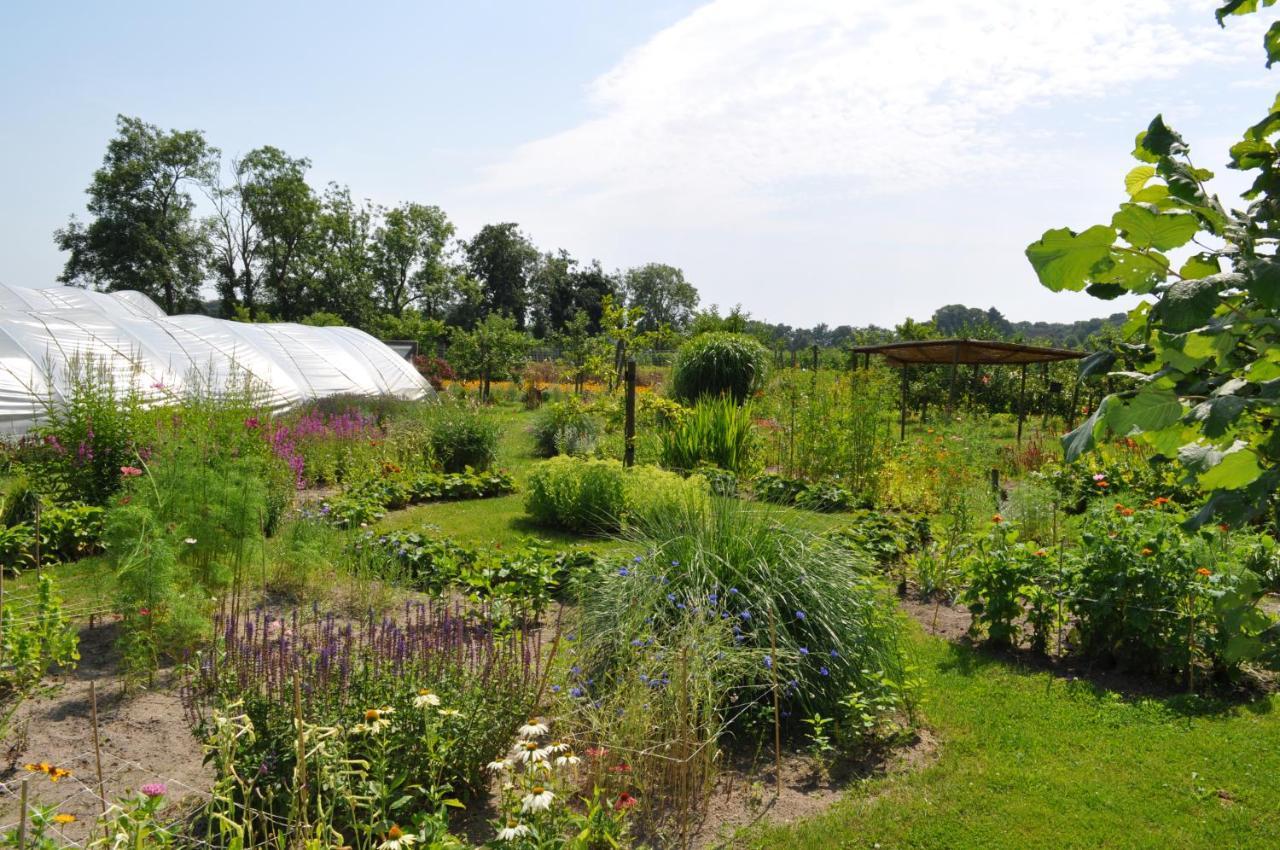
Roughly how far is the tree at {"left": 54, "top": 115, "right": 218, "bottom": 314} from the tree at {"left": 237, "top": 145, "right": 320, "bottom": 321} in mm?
2756

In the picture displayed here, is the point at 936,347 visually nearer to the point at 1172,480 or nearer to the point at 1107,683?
the point at 1172,480

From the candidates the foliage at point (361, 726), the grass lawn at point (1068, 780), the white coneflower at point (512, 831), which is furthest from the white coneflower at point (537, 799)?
the grass lawn at point (1068, 780)

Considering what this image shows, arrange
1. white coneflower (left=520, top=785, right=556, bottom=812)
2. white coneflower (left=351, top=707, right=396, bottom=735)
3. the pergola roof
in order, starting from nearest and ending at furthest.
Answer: white coneflower (left=520, top=785, right=556, bottom=812), white coneflower (left=351, top=707, right=396, bottom=735), the pergola roof

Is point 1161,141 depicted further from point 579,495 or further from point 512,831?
point 579,495

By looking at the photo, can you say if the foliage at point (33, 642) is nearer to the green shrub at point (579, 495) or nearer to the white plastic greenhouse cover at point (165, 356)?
the white plastic greenhouse cover at point (165, 356)

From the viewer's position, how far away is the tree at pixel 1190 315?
98cm

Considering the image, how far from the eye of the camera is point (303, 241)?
4131 centimetres

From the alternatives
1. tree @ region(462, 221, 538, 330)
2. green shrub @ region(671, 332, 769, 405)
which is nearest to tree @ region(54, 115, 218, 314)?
tree @ region(462, 221, 538, 330)

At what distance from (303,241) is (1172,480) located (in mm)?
40891

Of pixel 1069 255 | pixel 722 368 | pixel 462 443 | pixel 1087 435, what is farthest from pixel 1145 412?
pixel 722 368

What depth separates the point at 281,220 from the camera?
40.5 metres

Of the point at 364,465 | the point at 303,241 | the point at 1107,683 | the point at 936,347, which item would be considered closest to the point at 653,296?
the point at 303,241

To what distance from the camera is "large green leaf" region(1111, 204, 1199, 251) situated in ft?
3.32

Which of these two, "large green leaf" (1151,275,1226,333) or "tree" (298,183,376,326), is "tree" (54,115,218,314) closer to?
"tree" (298,183,376,326)
